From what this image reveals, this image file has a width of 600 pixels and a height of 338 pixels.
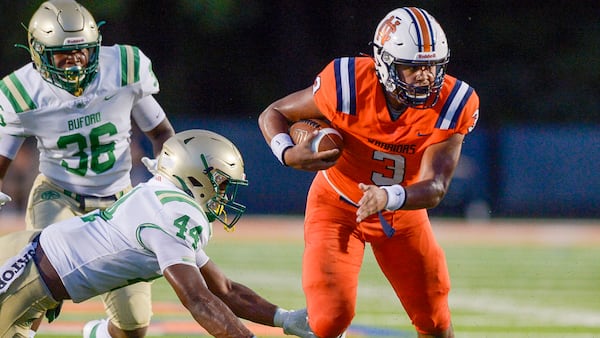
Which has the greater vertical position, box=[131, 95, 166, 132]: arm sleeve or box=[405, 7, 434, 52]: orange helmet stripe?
box=[405, 7, 434, 52]: orange helmet stripe

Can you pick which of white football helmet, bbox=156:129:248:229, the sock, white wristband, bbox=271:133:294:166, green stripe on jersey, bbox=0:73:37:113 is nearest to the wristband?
white football helmet, bbox=156:129:248:229

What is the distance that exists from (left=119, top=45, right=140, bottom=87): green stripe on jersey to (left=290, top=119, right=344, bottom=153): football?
0.82 metres

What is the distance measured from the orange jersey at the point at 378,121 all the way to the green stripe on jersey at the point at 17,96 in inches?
50.9

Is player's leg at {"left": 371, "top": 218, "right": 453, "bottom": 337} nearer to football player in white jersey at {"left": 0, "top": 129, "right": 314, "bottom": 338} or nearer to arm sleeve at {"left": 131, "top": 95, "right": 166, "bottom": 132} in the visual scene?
football player in white jersey at {"left": 0, "top": 129, "right": 314, "bottom": 338}

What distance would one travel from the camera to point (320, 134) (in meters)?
4.98

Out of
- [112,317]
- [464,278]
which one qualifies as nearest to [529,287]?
[464,278]

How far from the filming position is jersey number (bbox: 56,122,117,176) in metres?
5.34

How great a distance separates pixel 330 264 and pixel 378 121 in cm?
66

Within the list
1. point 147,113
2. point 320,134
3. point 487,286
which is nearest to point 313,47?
point 487,286

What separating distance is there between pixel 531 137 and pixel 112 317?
12621 millimetres

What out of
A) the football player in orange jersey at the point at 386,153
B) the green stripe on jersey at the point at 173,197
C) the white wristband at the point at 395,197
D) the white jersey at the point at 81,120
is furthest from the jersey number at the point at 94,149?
the white wristband at the point at 395,197

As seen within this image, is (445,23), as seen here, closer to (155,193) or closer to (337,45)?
(337,45)

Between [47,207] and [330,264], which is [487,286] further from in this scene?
[47,207]

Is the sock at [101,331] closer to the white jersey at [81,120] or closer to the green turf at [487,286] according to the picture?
the white jersey at [81,120]
